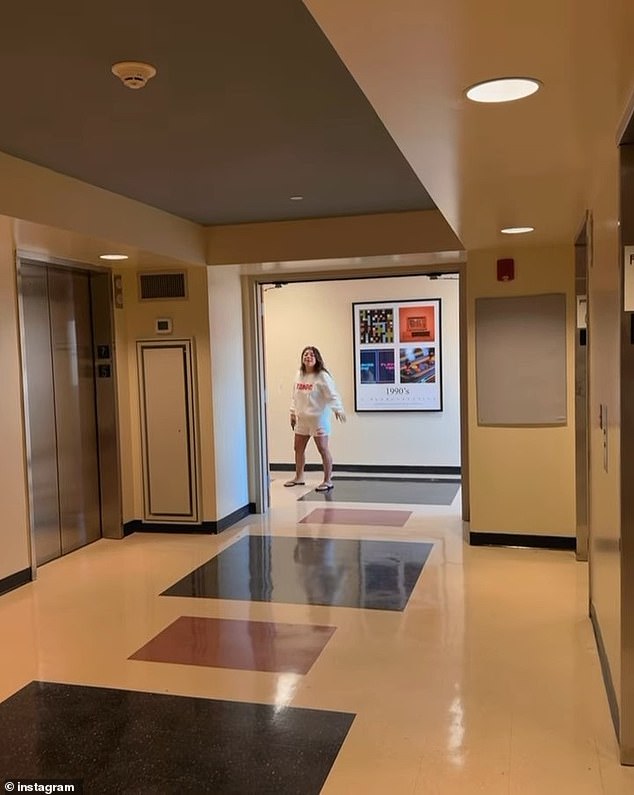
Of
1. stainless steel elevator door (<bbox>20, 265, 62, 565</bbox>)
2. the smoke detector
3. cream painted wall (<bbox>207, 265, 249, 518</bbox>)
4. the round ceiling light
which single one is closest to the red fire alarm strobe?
the round ceiling light

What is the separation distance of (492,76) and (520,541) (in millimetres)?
4222

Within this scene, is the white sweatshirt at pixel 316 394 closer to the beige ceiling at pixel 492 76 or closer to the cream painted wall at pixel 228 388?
the cream painted wall at pixel 228 388

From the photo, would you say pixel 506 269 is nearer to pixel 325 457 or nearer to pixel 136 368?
pixel 136 368

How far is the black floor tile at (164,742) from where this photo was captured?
2660 mm

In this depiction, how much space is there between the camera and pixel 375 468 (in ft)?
30.0

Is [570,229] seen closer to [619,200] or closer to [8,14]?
[619,200]

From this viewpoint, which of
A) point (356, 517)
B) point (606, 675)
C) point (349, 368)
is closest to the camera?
point (606, 675)

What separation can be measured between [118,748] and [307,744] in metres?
0.73

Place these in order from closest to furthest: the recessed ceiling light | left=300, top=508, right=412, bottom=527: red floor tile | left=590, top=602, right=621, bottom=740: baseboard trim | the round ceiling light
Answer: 1. the recessed ceiling light
2. left=590, top=602, right=621, bottom=740: baseboard trim
3. the round ceiling light
4. left=300, top=508, right=412, bottom=527: red floor tile

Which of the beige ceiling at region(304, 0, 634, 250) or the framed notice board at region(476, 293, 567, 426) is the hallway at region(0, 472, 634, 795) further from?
the beige ceiling at region(304, 0, 634, 250)

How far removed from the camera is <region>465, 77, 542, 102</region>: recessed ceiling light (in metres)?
2.00

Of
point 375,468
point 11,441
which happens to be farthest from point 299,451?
point 11,441

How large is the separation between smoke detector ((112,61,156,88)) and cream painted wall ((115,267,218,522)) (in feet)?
11.0

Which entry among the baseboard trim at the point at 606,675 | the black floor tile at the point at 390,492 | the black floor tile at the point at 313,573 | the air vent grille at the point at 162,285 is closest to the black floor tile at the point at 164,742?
the baseboard trim at the point at 606,675
